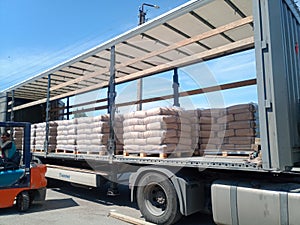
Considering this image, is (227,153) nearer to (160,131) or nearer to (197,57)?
(160,131)

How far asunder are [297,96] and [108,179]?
13.8ft

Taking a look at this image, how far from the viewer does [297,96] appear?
15.1 feet

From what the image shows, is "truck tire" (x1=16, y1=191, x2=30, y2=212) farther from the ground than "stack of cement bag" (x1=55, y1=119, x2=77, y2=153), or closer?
closer

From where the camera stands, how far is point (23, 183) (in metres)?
6.50

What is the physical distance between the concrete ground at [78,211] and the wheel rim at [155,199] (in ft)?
1.65

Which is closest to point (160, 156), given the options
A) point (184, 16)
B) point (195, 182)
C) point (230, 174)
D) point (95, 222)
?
point (195, 182)

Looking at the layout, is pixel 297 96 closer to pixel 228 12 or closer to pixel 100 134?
pixel 228 12

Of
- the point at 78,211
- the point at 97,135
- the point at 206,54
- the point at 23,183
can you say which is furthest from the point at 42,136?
the point at 206,54

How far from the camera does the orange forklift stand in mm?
6281

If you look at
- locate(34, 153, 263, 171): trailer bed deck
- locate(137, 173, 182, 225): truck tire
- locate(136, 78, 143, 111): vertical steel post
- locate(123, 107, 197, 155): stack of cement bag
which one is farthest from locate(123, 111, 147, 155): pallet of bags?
locate(136, 78, 143, 111): vertical steel post

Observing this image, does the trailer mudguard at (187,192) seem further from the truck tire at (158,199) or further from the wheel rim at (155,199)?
the wheel rim at (155,199)

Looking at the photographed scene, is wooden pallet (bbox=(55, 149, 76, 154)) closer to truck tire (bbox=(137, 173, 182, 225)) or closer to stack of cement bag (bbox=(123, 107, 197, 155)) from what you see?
stack of cement bag (bbox=(123, 107, 197, 155))

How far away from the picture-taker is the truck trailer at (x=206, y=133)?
3.95 m

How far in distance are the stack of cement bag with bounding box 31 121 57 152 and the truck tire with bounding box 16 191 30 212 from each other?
7.63ft
